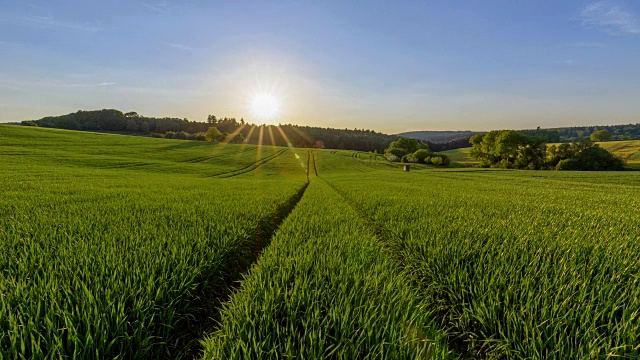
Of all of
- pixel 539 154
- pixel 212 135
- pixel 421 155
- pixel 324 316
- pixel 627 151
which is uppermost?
pixel 212 135

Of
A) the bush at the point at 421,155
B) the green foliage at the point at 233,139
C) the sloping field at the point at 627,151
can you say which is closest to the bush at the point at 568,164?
the sloping field at the point at 627,151

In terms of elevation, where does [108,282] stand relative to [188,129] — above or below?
below

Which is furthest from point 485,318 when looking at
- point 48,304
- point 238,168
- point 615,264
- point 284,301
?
point 238,168

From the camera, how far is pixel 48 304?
8.24 ft

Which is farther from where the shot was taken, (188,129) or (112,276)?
(188,129)

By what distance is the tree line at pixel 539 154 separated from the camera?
63.1 m

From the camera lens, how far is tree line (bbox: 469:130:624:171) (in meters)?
63.1

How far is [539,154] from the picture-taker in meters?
69.9

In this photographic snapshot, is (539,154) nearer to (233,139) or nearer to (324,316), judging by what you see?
(324,316)

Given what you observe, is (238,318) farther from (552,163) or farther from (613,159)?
(613,159)

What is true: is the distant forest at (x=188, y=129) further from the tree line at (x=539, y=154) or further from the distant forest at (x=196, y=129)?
the tree line at (x=539, y=154)

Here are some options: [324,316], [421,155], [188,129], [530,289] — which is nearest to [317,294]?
[324,316]

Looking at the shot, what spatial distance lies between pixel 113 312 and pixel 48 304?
0.78m

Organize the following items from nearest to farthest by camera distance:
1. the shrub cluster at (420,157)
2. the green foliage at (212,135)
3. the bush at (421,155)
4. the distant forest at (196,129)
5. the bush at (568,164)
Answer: the bush at (568,164) → the shrub cluster at (420,157) → the bush at (421,155) → the green foliage at (212,135) → the distant forest at (196,129)
